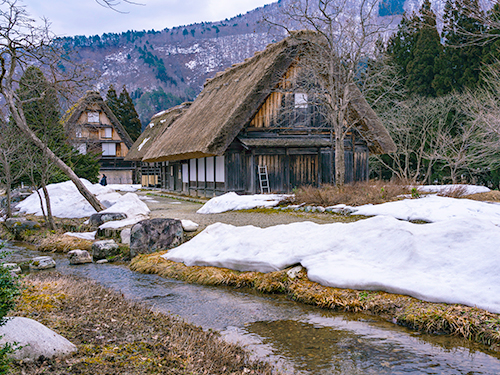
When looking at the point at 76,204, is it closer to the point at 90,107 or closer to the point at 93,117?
the point at 90,107

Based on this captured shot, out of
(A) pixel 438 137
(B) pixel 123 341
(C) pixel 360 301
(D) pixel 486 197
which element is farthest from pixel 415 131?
(B) pixel 123 341

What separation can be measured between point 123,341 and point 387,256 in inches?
147

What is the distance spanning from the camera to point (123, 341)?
378 cm

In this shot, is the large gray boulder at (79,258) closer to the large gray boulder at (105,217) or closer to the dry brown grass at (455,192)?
the large gray boulder at (105,217)

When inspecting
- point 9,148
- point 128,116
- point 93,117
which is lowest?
point 9,148

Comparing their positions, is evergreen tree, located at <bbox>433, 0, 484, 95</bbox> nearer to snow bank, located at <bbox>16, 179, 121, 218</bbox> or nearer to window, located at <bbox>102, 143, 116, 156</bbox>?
snow bank, located at <bbox>16, 179, 121, 218</bbox>

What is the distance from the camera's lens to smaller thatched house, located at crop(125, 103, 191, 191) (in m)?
26.4

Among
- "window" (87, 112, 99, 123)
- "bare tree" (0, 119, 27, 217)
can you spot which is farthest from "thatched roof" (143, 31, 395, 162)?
"window" (87, 112, 99, 123)

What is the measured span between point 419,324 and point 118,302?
3766 mm

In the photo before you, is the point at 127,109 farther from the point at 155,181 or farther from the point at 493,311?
the point at 493,311

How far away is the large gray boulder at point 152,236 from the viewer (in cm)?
886

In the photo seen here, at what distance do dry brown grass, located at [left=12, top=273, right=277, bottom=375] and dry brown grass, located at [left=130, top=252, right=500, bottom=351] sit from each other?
1724 mm

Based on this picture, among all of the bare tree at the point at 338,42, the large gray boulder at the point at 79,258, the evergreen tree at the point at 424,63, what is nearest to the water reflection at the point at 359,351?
the large gray boulder at the point at 79,258

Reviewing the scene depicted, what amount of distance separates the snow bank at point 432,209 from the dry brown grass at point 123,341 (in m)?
6.32
